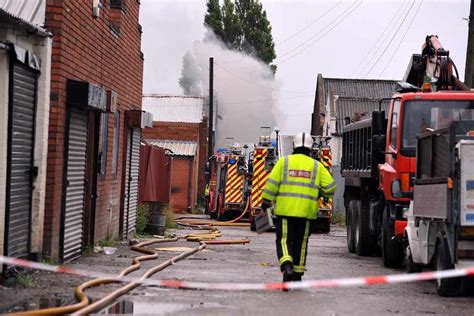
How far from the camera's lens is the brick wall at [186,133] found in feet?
178

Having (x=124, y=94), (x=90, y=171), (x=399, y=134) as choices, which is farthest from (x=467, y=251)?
(x=124, y=94)

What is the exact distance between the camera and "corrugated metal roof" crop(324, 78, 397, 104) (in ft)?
245

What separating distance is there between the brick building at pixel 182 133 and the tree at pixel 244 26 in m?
17.8

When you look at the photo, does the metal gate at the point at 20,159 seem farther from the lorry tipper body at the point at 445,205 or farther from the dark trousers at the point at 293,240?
the lorry tipper body at the point at 445,205

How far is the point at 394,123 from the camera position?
55.5 feet

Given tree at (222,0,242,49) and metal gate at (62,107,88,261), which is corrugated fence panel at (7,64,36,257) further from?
tree at (222,0,242,49)

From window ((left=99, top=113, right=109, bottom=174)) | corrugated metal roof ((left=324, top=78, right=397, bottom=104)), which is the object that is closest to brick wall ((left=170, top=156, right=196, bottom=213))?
corrugated metal roof ((left=324, top=78, right=397, bottom=104))

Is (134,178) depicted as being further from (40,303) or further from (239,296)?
(40,303)

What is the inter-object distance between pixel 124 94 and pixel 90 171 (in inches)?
144

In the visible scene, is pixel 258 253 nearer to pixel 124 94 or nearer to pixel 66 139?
pixel 124 94

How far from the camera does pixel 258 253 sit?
19.4m

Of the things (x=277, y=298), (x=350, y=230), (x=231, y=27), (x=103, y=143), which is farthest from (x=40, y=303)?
(x=231, y=27)

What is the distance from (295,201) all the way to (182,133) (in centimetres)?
4291

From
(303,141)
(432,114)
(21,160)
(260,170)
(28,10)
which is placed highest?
(28,10)
